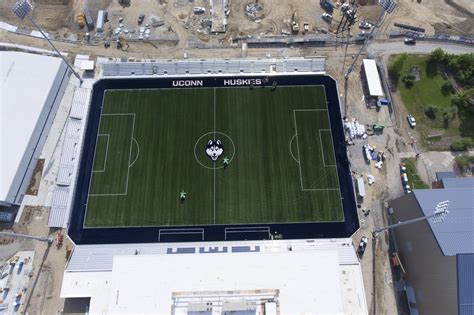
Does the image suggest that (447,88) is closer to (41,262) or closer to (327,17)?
(327,17)

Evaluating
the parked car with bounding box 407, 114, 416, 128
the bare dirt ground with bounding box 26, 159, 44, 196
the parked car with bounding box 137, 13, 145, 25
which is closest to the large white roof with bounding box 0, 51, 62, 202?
the bare dirt ground with bounding box 26, 159, 44, 196

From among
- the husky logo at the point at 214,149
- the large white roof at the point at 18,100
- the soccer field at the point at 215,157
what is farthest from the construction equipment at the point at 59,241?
the husky logo at the point at 214,149

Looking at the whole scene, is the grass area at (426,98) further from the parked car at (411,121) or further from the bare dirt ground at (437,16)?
the bare dirt ground at (437,16)

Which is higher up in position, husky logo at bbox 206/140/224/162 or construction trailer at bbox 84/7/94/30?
construction trailer at bbox 84/7/94/30

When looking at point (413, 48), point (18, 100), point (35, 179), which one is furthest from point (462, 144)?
point (18, 100)

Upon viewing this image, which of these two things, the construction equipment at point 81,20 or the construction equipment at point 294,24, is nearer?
the construction equipment at point 81,20

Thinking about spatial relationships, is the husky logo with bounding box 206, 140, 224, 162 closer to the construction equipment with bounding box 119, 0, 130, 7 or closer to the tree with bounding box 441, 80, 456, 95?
the construction equipment with bounding box 119, 0, 130, 7
